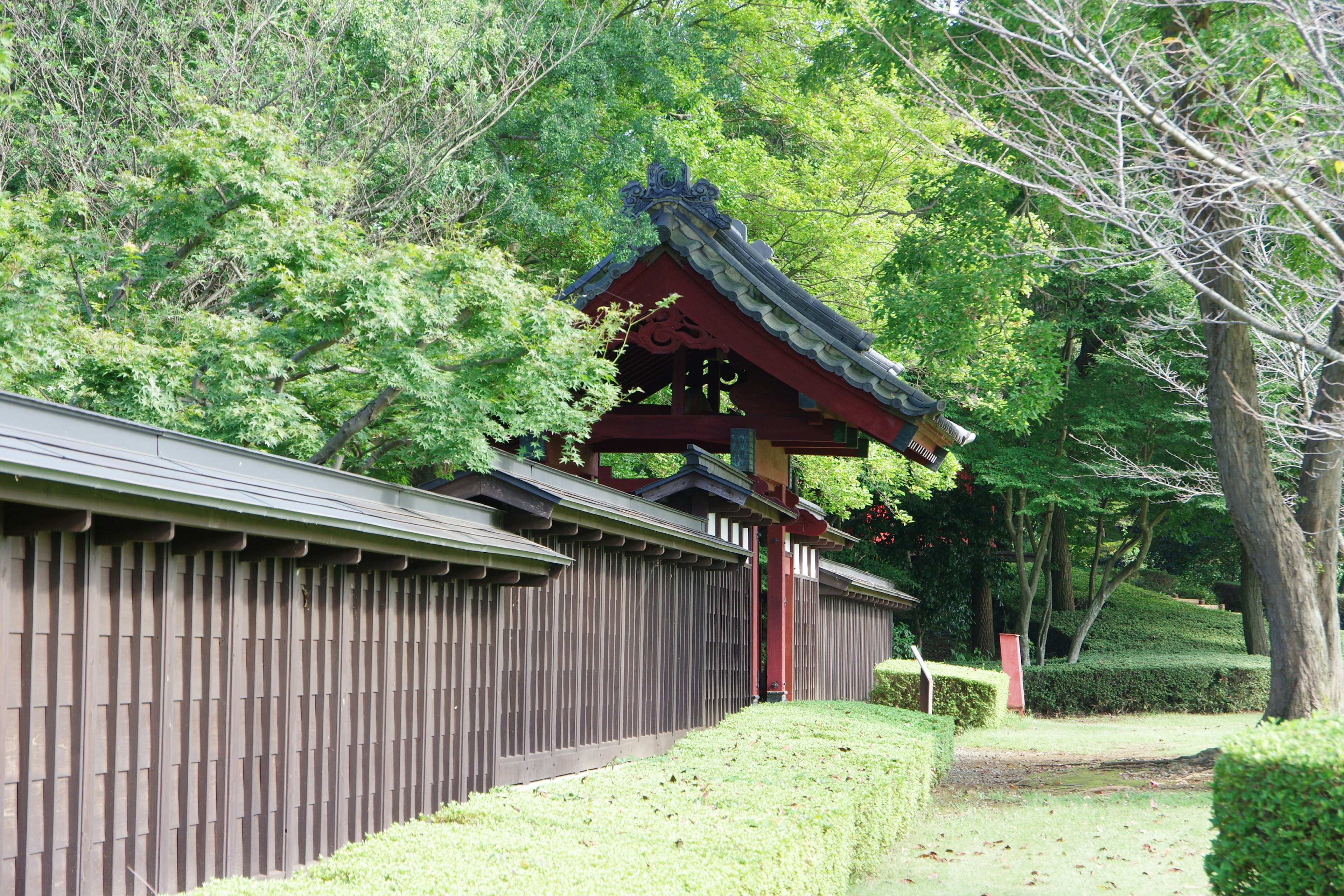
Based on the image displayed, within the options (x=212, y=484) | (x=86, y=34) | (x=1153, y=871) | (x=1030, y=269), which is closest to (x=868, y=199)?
(x=1030, y=269)

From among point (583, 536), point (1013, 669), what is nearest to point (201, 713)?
point (583, 536)

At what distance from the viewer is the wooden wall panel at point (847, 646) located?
16.7 m

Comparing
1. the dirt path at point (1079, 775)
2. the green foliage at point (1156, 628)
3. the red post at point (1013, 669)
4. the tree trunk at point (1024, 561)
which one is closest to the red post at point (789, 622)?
the dirt path at point (1079, 775)

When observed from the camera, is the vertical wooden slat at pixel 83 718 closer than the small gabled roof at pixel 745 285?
Yes

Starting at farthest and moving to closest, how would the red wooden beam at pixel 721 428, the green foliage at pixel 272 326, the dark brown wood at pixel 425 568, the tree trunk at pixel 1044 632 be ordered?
the tree trunk at pixel 1044 632, the red wooden beam at pixel 721 428, the green foliage at pixel 272 326, the dark brown wood at pixel 425 568

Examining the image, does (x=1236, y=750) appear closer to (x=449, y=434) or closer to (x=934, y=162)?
(x=449, y=434)

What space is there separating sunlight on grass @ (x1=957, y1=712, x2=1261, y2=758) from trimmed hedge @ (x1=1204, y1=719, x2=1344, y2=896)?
377 inches

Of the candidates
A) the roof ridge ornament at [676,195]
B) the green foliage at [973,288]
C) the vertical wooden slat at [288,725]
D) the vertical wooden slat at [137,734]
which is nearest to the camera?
the vertical wooden slat at [137,734]

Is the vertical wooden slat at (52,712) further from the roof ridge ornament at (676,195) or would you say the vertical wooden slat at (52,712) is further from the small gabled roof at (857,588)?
the small gabled roof at (857,588)

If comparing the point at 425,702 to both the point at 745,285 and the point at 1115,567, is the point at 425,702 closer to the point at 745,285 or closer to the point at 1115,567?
the point at 745,285

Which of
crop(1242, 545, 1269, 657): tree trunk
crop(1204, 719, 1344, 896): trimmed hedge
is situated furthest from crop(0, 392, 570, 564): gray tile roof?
crop(1242, 545, 1269, 657): tree trunk

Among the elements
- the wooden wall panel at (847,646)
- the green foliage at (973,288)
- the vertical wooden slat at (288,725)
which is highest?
the green foliage at (973,288)

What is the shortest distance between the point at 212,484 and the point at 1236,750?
17.9 feet

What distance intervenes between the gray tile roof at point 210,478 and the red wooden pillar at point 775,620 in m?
6.43
